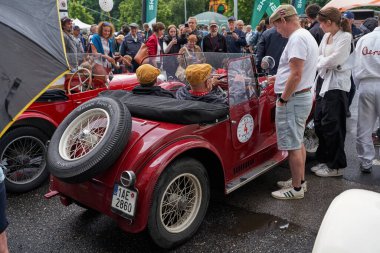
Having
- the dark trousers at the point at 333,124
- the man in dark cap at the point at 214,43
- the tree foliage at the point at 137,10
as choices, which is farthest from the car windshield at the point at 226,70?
the tree foliage at the point at 137,10

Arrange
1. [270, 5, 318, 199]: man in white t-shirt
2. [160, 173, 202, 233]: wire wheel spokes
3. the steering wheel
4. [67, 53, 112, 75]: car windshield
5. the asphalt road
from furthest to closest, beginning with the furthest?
[67, 53, 112, 75]: car windshield, the steering wheel, [270, 5, 318, 199]: man in white t-shirt, the asphalt road, [160, 173, 202, 233]: wire wheel spokes

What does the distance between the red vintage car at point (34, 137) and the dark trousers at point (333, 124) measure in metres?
3.07

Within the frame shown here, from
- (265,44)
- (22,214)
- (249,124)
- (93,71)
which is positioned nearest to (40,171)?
(22,214)

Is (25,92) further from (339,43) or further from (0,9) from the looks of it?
(339,43)

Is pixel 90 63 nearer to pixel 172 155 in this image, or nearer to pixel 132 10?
pixel 172 155

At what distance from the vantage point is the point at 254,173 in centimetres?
366

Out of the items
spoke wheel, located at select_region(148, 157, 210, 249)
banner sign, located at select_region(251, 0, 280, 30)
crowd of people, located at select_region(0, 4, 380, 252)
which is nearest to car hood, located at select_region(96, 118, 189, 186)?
spoke wheel, located at select_region(148, 157, 210, 249)

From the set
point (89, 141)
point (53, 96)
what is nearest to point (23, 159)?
point (53, 96)

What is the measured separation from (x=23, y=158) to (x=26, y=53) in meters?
2.74

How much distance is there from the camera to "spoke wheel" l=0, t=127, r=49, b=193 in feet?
12.8

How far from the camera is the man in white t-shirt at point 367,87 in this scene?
4129 millimetres

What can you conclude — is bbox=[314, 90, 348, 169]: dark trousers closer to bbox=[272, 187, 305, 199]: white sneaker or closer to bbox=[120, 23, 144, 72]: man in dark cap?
bbox=[272, 187, 305, 199]: white sneaker

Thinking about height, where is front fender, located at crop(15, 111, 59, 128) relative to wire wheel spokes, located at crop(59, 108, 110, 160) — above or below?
below

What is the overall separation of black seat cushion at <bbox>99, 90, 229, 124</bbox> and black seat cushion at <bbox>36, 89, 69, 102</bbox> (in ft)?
4.58
